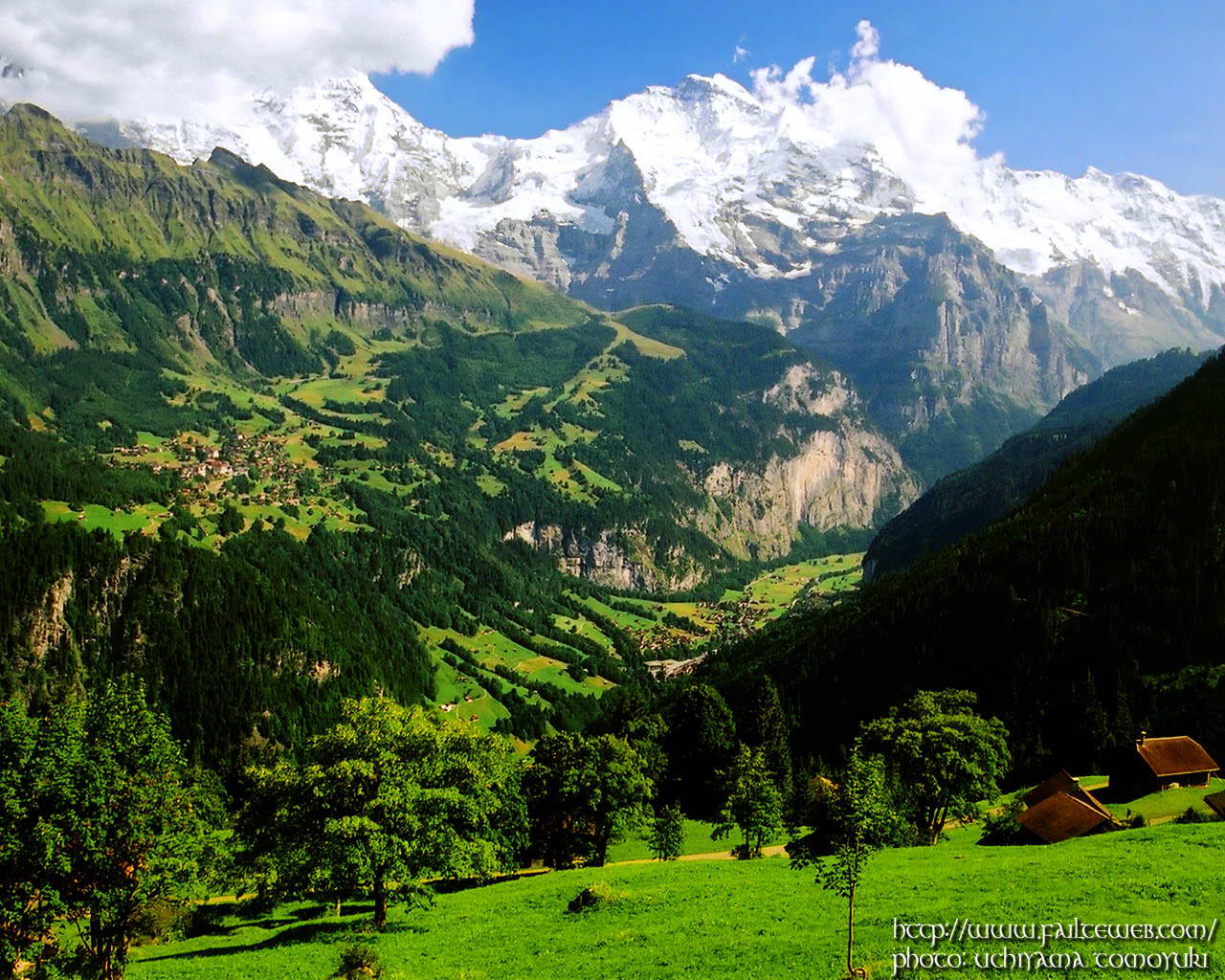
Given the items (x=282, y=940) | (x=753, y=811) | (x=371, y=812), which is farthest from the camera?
(x=753, y=811)

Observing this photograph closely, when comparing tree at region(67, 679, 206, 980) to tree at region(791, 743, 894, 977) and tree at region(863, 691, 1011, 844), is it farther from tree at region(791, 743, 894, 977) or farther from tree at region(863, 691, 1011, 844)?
tree at region(863, 691, 1011, 844)

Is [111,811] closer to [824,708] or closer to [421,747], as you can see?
[421,747]

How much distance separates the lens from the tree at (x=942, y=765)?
7581 cm

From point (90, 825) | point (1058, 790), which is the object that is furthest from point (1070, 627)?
point (90, 825)

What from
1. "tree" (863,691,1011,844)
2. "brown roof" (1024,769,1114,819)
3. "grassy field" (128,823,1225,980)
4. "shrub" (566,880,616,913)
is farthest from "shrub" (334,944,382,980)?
"brown roof" (1024,769,1114,819)

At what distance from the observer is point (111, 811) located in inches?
1502

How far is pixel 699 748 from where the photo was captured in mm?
120312

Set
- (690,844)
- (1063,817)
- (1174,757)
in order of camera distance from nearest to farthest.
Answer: (1063,817)
(1174,757)
(690,844)

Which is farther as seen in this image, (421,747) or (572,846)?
(572,846)

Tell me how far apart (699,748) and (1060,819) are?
59.7m

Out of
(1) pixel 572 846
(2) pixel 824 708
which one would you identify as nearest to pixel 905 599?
(2) pixel 824 708

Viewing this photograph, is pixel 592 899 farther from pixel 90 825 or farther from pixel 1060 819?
pixel 1060 819

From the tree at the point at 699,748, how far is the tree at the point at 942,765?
121ft

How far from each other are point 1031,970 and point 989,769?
53313 mm
